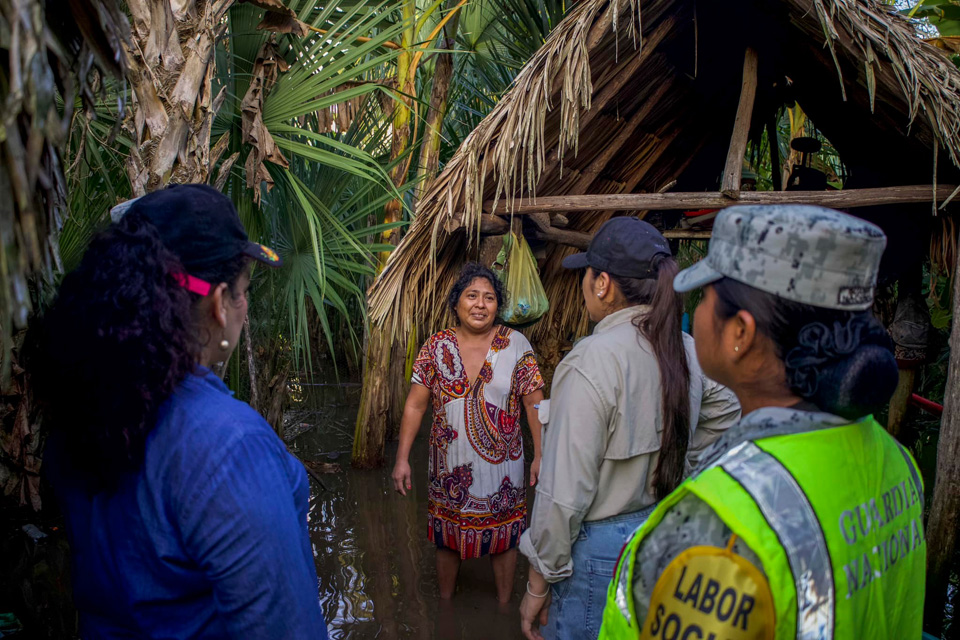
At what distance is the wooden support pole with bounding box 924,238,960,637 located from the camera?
3.41 meters

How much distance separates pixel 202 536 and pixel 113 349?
12.9 inches

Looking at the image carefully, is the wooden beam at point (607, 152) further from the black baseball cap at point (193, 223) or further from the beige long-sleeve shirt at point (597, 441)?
the black baseball cap at point (193, 223)

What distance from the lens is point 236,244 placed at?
4.11 ft

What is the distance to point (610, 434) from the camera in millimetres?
2025

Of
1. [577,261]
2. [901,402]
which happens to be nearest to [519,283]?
[577,261]

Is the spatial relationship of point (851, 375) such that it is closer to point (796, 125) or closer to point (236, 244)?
point (236, 244)

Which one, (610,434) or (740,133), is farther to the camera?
(740,133)

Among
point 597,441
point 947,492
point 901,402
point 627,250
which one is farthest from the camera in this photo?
point 901,402

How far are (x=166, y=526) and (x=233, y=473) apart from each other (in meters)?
0.14

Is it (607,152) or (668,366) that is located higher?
(607,152)

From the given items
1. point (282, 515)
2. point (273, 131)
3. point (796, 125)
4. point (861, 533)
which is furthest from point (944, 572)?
point (796, 125)

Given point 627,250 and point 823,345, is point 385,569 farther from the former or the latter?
point 823,345

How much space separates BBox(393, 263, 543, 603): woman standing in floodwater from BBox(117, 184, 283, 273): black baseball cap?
2.30 meters

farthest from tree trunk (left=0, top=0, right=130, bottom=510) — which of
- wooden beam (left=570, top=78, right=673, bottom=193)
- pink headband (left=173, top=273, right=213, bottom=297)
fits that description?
wooden beam (left=570, top=78, right=673, bottom=193)
